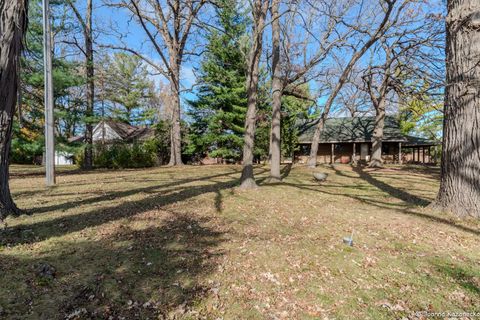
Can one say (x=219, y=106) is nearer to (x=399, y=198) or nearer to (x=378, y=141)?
(x=378, y=141)

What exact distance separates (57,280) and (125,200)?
13.1ft

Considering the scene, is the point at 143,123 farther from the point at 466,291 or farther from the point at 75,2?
the point at 466,291

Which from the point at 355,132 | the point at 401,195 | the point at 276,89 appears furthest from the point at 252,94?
the point at 355,132

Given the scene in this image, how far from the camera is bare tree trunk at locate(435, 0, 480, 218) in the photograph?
5.32 metres

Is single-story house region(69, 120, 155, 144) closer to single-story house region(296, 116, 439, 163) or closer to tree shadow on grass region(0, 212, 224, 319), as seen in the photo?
single-story house region(296, 116, 439, 163)

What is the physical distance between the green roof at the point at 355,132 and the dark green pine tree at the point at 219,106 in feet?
24.3

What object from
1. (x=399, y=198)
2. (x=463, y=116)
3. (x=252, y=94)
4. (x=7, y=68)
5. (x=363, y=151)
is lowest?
(x=399, y=198)

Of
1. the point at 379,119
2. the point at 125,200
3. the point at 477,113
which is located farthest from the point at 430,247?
the point at 379,119

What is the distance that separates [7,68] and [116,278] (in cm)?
415

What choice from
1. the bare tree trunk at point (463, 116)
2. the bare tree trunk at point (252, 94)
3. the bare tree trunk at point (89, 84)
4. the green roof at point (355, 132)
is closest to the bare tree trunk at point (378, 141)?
the green roof at point (355, 132)

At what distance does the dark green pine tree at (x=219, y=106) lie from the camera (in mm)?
Answer: 22156

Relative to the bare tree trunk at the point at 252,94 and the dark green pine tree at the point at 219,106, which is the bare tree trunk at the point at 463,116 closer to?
the bare tree trunk at the point at 252,94

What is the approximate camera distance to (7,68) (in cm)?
459

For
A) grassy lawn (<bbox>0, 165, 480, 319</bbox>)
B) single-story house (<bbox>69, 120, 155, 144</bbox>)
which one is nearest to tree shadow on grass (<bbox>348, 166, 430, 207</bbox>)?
grassy lawn (<bbox>0, 165, 480, 319</bbox>)
